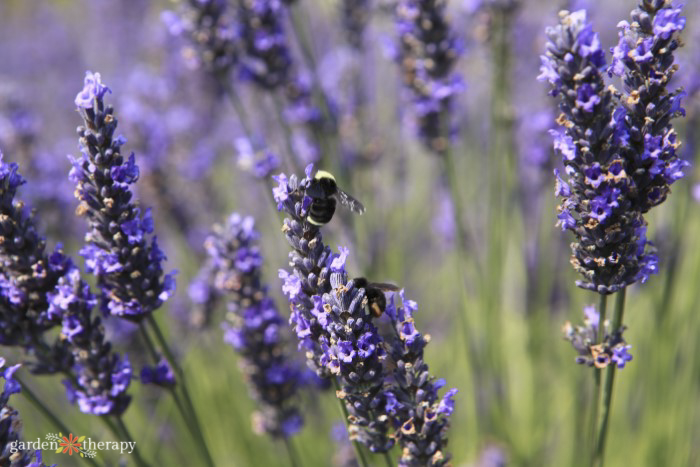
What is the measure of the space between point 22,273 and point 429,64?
208 centimetres

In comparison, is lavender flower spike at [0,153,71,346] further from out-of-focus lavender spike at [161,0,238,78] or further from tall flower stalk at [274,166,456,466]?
out-of-focus lavender spike at [161,0,238,78]

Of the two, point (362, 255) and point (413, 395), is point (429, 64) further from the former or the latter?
point (413, 395)

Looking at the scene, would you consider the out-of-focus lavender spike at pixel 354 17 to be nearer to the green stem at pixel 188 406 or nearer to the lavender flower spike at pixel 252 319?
the lavender flower spike at pixel 252 319

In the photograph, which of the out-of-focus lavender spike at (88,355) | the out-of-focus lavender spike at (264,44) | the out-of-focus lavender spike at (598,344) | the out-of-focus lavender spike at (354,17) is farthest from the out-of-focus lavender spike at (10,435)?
the out-of-focus lavender spike at (354,17)

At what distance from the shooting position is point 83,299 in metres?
2.05

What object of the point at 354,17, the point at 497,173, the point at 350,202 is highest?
the point at 354,17

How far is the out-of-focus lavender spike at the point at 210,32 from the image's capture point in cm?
304

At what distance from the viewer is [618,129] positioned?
5.52ft

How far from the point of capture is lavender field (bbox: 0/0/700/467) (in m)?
1.76

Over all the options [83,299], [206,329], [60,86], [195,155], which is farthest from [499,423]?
[60,86]

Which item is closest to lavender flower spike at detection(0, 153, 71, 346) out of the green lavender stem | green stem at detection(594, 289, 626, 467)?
green stem at detection(594, 289, 626, 467)

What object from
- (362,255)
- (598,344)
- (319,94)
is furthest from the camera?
(362,255)

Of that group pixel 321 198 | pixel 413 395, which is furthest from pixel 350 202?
pixel 413 395

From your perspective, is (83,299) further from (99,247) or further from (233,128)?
(233,128)
